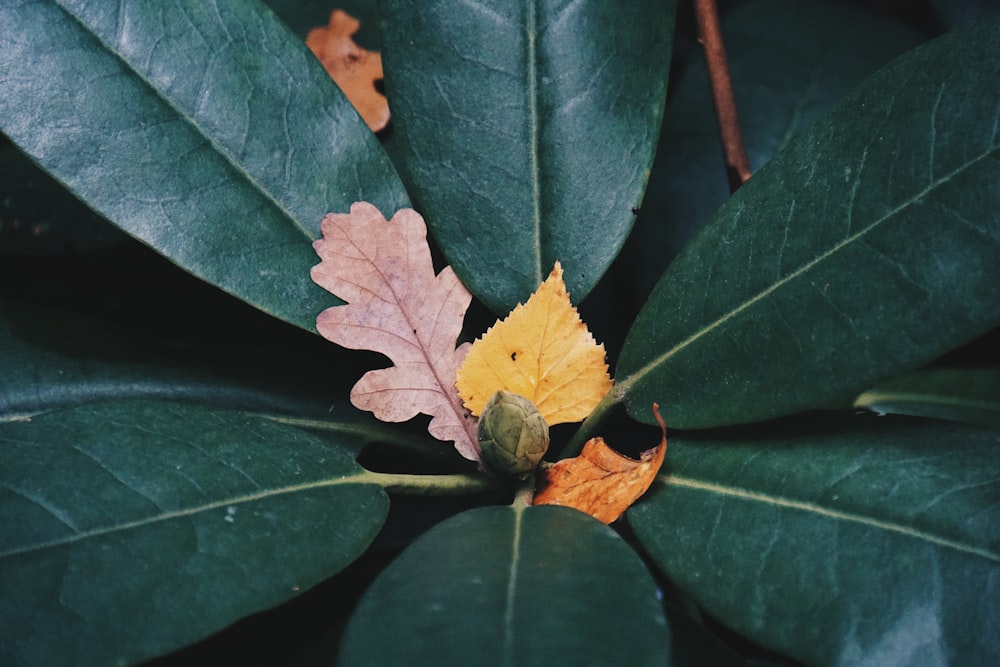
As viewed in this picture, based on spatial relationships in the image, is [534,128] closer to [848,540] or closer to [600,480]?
[600,480]

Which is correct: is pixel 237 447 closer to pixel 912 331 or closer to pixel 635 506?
pixel 635 506

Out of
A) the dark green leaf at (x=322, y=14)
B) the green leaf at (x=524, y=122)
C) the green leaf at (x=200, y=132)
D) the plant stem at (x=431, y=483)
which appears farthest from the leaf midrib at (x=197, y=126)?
the dark green leaf at (x=322, y=14)

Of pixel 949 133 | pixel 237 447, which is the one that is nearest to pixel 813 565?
pixel 949 133

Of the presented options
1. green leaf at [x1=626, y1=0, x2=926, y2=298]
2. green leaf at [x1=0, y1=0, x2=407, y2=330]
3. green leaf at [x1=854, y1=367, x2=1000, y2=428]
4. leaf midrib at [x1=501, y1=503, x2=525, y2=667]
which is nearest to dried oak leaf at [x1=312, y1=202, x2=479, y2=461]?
green leaf at [x1=0, y1=0, x2=407, y2=330]

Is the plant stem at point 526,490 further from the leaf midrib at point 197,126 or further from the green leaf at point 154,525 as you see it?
the leaf midrib at point 197,126

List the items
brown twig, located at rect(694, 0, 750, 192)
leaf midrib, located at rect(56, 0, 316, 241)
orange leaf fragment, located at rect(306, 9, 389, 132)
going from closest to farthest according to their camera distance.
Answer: leaf midrib, located at rect(56, 0, 316, 241)
brown twig, located at rect(694, 0, 750, 192)
orange leaf fragment, located at rect(306, 9, 389, 132)

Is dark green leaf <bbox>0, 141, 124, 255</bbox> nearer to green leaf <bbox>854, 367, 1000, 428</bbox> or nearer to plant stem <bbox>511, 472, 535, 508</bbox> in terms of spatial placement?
plant stem <bbox>511, 472, 535, 508</bbox>
